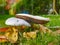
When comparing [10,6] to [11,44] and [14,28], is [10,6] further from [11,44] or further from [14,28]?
[11,44]

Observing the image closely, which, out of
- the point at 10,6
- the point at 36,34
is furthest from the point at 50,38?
the point at 10,6

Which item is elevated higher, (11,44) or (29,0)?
(29,0)

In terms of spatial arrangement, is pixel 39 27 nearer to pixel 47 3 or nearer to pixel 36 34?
pixel 36 34

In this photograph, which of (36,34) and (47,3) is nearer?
(36,34)

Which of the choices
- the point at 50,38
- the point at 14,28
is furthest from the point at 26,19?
the point at 50,38

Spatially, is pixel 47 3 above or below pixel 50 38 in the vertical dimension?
above

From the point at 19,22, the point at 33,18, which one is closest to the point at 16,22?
the point at 19,22

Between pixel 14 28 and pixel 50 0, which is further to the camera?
pixel 50 0

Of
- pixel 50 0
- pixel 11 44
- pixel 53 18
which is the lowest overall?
pixel 11 44

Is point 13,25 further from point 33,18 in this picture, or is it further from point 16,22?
point 33,18
